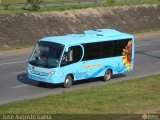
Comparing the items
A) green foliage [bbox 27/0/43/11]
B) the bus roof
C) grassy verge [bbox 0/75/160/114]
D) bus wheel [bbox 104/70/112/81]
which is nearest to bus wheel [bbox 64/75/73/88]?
the bus roof

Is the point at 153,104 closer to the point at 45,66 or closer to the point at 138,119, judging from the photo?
the point at 138,119

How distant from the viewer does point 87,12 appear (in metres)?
52.9

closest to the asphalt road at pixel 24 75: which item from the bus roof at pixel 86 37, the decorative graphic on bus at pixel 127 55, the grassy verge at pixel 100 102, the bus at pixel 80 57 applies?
the bus at pixel 80 57

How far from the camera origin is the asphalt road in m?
22.8

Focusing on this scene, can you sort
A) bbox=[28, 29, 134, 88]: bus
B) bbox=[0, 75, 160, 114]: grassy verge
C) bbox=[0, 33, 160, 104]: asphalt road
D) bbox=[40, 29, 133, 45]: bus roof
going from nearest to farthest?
bbox=[0, 75, 160, 114]: grassy verge
bbox=[0, 33, 160, 104]: asphalt road
bbox=[28, 29, 134, 88]: bus
bbox=[40, 29, 133, 45]: bus roof

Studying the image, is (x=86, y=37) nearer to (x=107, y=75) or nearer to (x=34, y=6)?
(x=107, y=75)

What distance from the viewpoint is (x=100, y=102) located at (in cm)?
1839

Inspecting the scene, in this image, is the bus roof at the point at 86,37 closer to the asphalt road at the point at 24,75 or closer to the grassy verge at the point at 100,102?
Answer: the asphalt road at the point at 24,75

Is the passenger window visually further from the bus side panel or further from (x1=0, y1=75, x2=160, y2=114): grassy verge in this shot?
(x1=0, y1=75, x2=160, y2=114): grassy verge

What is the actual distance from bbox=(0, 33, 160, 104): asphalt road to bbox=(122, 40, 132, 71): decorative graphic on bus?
65cm

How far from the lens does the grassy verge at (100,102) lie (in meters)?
16.8

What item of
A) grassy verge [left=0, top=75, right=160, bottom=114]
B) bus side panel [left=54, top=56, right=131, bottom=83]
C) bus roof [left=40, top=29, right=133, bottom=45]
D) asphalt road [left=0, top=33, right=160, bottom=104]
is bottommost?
asphalt road [left=0, top=33, right=160, bottom=104]

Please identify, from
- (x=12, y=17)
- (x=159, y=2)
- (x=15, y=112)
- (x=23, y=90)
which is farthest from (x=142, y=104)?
(x=159, y=2)

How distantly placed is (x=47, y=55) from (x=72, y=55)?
3.83 ft
